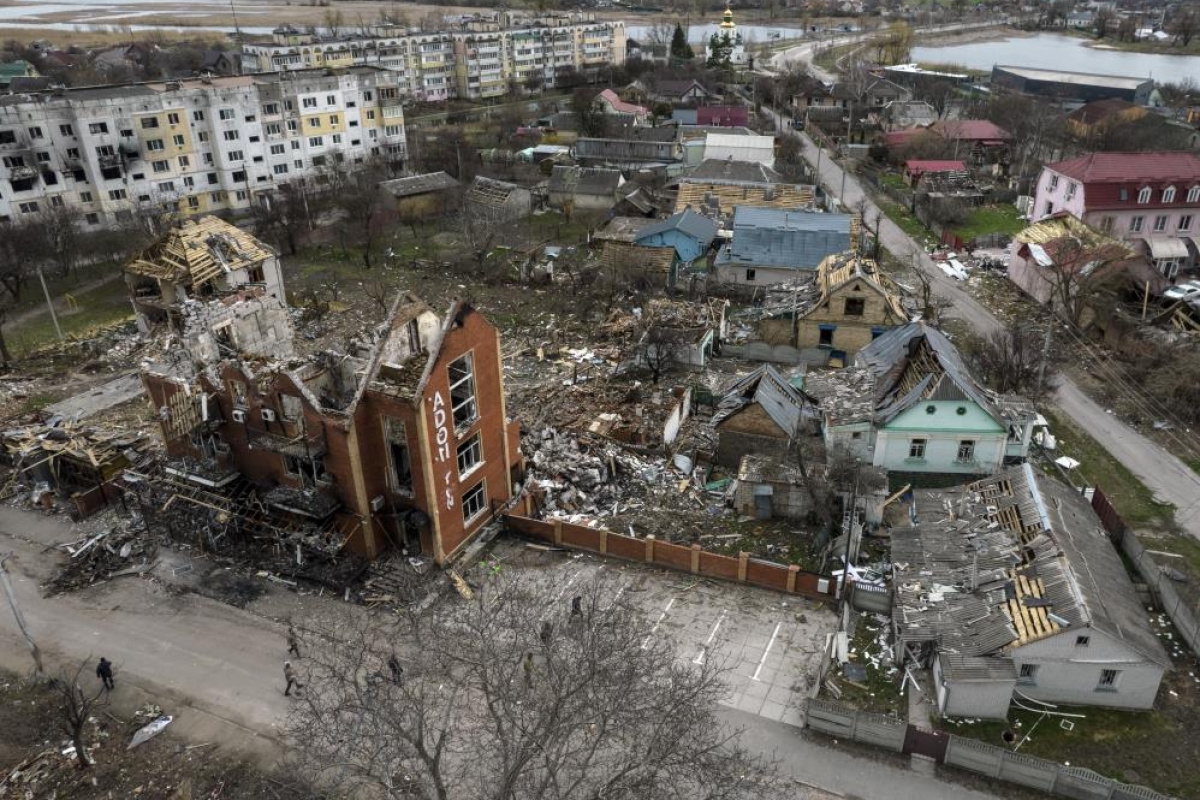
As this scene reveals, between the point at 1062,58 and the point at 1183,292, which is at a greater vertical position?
the point at 1062,58

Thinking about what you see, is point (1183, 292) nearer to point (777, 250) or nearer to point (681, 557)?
point (777, 250)

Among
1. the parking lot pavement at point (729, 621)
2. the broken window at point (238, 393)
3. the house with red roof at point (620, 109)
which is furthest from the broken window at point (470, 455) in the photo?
the house with red roof at point (620, 109)

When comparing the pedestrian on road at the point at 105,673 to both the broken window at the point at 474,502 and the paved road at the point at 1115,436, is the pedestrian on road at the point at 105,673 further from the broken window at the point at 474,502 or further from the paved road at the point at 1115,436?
the paved road at the point at 1115,436

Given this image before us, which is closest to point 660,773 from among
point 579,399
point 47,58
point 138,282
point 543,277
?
point 579,399

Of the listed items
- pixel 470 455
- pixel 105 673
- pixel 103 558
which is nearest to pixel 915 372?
pixel 470 455

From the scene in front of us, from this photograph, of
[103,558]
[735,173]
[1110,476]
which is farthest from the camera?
[735,173]

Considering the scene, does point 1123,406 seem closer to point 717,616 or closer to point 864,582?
point 864,582

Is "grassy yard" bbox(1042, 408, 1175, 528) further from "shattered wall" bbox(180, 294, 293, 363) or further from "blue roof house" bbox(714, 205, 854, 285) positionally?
"shattered wall" bbox(180, 294, 293, 363)

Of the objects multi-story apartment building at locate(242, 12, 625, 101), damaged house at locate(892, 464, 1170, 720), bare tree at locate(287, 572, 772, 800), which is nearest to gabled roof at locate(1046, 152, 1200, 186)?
damaged house at locate(892, 464, 1170, 720)
